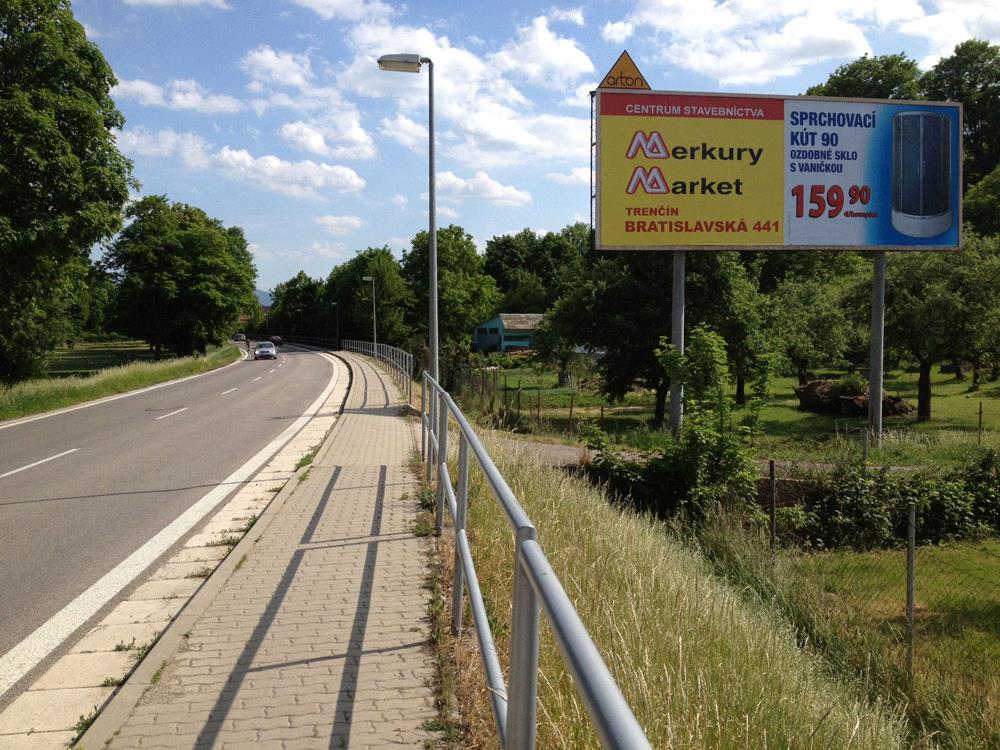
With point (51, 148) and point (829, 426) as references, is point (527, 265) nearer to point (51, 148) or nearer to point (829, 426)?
point (829, 426)

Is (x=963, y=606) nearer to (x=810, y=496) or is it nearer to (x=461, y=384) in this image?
(x=810, y=496)

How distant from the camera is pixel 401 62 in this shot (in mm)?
15828

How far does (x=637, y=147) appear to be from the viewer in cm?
1930

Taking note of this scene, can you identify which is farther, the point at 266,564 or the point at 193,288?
the point at 193,288

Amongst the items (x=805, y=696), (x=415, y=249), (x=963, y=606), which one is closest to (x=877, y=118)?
(x=963, y=606)

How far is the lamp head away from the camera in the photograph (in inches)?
619

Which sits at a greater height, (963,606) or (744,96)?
(744,96)

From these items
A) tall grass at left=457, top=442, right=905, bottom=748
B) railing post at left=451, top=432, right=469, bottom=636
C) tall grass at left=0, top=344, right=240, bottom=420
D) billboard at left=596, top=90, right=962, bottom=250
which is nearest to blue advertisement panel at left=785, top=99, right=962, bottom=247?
billboard at left=596, top=90, right=962, bottom=250

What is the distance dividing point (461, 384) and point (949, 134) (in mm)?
16591

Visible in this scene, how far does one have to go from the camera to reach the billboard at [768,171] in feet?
63.5

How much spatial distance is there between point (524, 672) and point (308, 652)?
9.34ft

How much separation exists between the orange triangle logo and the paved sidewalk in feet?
45.8

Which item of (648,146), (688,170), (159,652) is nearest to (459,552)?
(159,652)

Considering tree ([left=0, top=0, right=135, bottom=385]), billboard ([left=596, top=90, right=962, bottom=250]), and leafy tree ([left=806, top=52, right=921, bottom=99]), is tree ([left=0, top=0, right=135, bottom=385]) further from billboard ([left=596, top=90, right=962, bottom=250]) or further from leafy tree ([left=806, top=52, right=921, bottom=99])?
leafy tree ([left=806, top=52, right=921, bottom=99])
